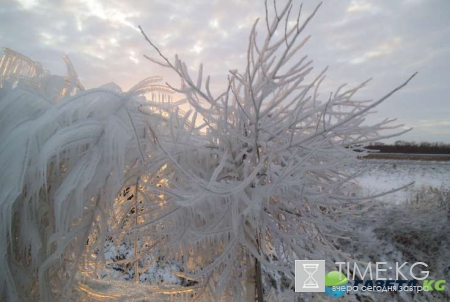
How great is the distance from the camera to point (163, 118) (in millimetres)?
1859

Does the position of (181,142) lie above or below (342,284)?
above

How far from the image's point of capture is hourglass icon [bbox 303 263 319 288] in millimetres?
1936

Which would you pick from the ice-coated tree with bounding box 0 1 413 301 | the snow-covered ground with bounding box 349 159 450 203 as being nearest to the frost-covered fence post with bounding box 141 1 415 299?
the ice-coated tree with bounding box 0 1 413 301

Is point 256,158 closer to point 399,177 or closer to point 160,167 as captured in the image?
point 160,167

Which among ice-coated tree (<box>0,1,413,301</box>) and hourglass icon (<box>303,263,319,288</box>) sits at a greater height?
ice-coated tree (<box>0,1,413,301</box>)

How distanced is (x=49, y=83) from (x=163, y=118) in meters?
0.71

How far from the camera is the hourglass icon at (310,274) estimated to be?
194 cm

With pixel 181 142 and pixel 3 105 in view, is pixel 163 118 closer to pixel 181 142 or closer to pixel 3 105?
pixel 181 142

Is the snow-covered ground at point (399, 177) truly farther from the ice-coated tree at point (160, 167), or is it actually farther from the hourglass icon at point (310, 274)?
the ice-coated tree at point (160, 167)

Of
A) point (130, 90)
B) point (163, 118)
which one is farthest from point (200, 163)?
point (130, 90)

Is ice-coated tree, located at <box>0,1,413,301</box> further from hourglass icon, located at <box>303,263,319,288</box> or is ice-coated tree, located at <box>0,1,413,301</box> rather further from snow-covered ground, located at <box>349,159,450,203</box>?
snow-covered ground, located at <box>349,159,450,203</box>

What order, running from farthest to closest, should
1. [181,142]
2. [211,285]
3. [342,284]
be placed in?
[342,284] → [211,285] → [181,142]

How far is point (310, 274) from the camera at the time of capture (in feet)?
6.64

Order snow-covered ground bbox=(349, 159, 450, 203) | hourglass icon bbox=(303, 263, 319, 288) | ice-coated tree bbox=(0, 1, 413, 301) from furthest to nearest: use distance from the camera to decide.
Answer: snow-covered ground bbox=(349, 159, 450, 203)
hourglass icon bbox=(303, 263, 319, 288)
ice-coated tree bbox=(0, 1, 413, 301)
